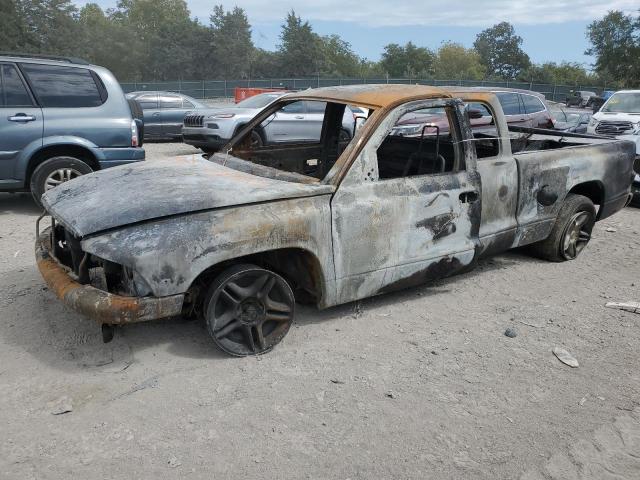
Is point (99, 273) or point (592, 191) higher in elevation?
point (592, 191)

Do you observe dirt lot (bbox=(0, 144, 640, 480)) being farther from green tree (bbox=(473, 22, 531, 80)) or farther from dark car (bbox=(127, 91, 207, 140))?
green tree (bbox=(473, 22, 531, 80))

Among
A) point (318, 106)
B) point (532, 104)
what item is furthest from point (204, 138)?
point (532, 104)

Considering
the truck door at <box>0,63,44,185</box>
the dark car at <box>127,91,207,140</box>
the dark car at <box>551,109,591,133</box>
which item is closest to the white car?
the dark car at <box>551,109,591,133</box>

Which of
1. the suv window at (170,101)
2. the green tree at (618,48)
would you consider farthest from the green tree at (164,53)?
the suv window at (170,101)

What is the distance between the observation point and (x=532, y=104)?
40.2 ft

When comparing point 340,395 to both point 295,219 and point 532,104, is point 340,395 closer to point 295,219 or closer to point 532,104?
point 295,219

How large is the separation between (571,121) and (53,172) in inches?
472

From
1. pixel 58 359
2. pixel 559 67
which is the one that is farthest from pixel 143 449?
pixel 559 67

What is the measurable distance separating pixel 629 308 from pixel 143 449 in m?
3.93

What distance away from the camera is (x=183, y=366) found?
3.51m

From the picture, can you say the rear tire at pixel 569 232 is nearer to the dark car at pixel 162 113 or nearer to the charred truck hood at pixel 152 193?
the charred truck hood at pixel 152 193

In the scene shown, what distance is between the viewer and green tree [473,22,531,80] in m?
96.6

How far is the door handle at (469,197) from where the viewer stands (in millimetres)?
4380

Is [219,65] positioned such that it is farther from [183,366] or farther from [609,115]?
[183,366]
